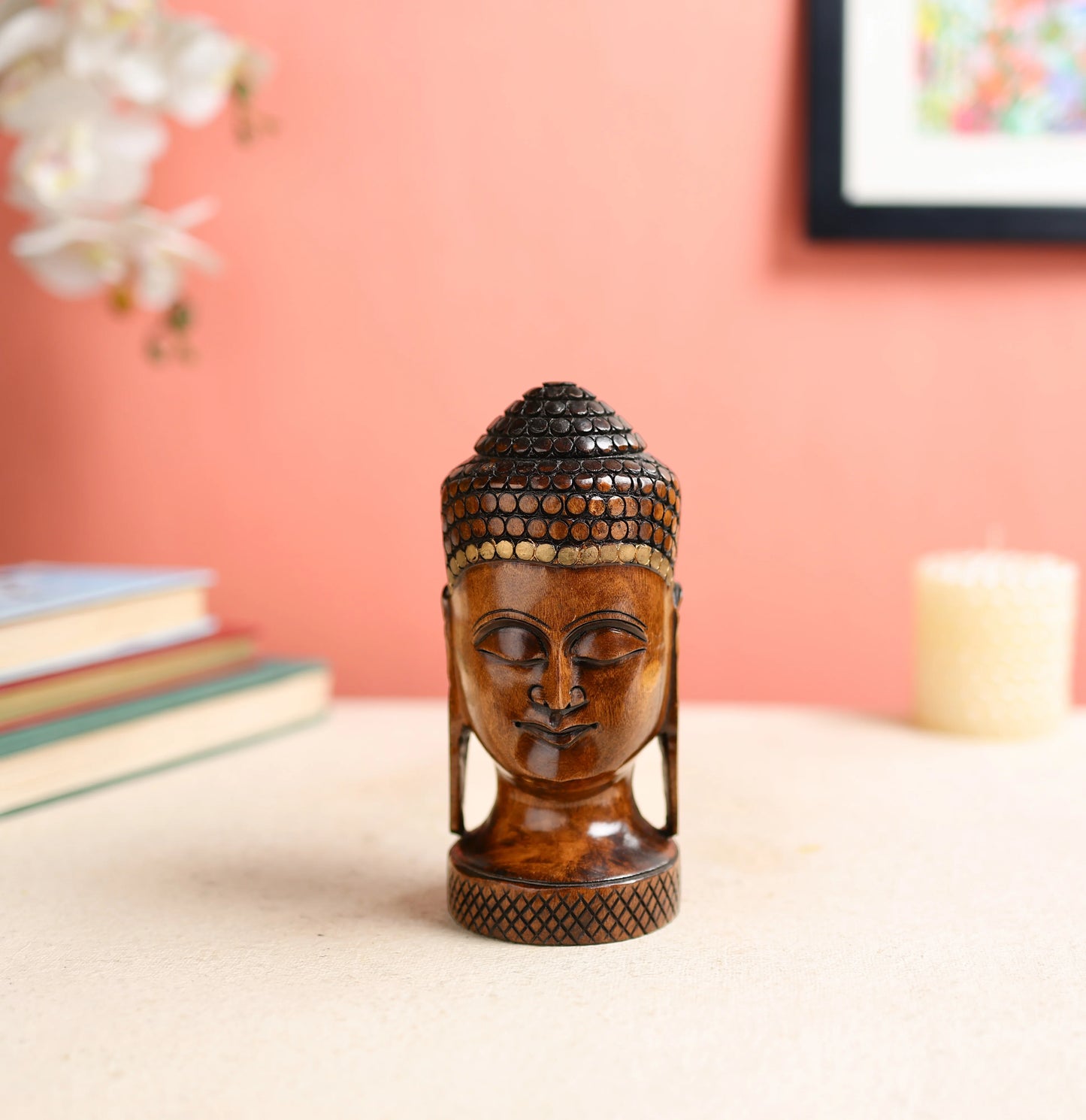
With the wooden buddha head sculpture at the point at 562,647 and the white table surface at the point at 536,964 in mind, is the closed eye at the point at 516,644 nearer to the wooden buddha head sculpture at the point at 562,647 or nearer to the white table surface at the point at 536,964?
the wooden buddha head sculpture at the point at 562,647

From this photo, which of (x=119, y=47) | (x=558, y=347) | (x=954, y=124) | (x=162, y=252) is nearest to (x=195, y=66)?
(x=119, y=47)

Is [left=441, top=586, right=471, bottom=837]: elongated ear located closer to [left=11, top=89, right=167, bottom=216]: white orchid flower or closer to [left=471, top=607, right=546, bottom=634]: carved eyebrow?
[left=471, top=607, right=546, bottom=634]: carved eyebrow

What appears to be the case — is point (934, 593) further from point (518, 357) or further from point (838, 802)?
point (518, 357)

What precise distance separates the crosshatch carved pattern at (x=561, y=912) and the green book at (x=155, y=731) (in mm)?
463

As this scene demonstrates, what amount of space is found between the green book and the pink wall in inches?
10.1

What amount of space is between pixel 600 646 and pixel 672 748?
13 centimetres

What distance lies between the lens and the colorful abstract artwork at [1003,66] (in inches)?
57.2

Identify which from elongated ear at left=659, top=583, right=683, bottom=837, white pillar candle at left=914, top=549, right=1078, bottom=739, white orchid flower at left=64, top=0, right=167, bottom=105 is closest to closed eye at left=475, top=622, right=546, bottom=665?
elongated ear at left=659, top=583, right=683, bottom=837

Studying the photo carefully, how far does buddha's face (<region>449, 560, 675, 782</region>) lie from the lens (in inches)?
30.4

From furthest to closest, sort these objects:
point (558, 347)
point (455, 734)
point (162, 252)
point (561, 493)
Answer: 1. point (558, 347)
2. point (162, 252)
3. point (455, 734)
4. point (561, 493)

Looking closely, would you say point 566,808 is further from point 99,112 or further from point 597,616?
point 99,112

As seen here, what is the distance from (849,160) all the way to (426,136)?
0.50 metres

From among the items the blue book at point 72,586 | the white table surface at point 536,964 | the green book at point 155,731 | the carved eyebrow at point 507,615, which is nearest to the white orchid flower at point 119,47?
the blue book at point 72,586

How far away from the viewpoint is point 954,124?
1.46m
